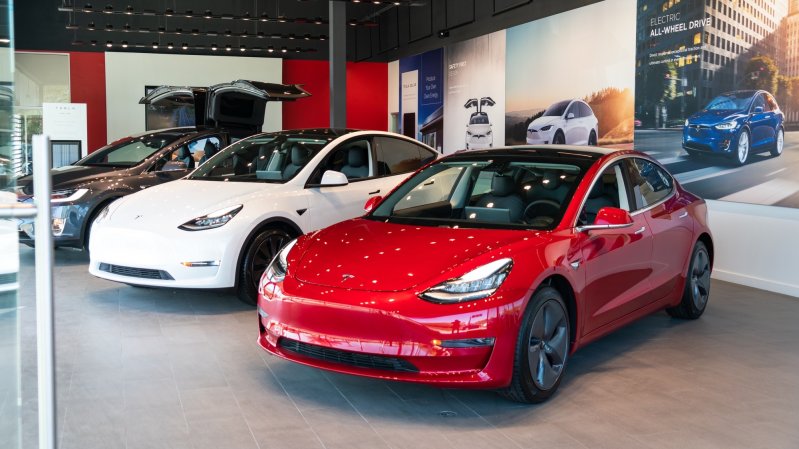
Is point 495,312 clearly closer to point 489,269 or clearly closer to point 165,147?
point 489,269

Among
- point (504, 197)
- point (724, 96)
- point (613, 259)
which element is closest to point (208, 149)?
point (504, 197)

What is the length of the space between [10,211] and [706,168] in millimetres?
7167

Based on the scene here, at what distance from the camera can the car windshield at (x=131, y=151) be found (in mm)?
8664

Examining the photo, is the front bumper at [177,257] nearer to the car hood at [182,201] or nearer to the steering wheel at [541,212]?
the car hood at [182,201]

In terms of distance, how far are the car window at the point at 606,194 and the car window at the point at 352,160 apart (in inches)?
99.1

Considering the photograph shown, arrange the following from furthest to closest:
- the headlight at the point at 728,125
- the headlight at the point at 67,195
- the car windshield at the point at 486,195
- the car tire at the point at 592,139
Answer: the car tire at the point at 592,139
the headlight at the point at 67,195
the headlight at the point at 728,125
the car windshield at the point at 486,195

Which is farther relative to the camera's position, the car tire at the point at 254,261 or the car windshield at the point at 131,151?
the car windshield at the point at 131,151

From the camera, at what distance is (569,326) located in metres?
4.05

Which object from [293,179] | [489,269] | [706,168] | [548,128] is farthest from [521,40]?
[489,269]

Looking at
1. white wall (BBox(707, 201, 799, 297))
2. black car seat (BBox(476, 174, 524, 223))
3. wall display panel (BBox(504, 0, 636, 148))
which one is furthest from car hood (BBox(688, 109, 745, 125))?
black car seat (BBox(476, 174, 524, 223))

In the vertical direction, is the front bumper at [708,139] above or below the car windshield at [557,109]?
below

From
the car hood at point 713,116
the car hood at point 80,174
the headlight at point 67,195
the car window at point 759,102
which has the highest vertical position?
the car window at point 759,102

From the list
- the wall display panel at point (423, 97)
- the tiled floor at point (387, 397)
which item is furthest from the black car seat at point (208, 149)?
the wall display panel at point (423, 97)

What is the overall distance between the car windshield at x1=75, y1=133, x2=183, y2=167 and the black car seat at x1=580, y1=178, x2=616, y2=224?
557 centimetres
